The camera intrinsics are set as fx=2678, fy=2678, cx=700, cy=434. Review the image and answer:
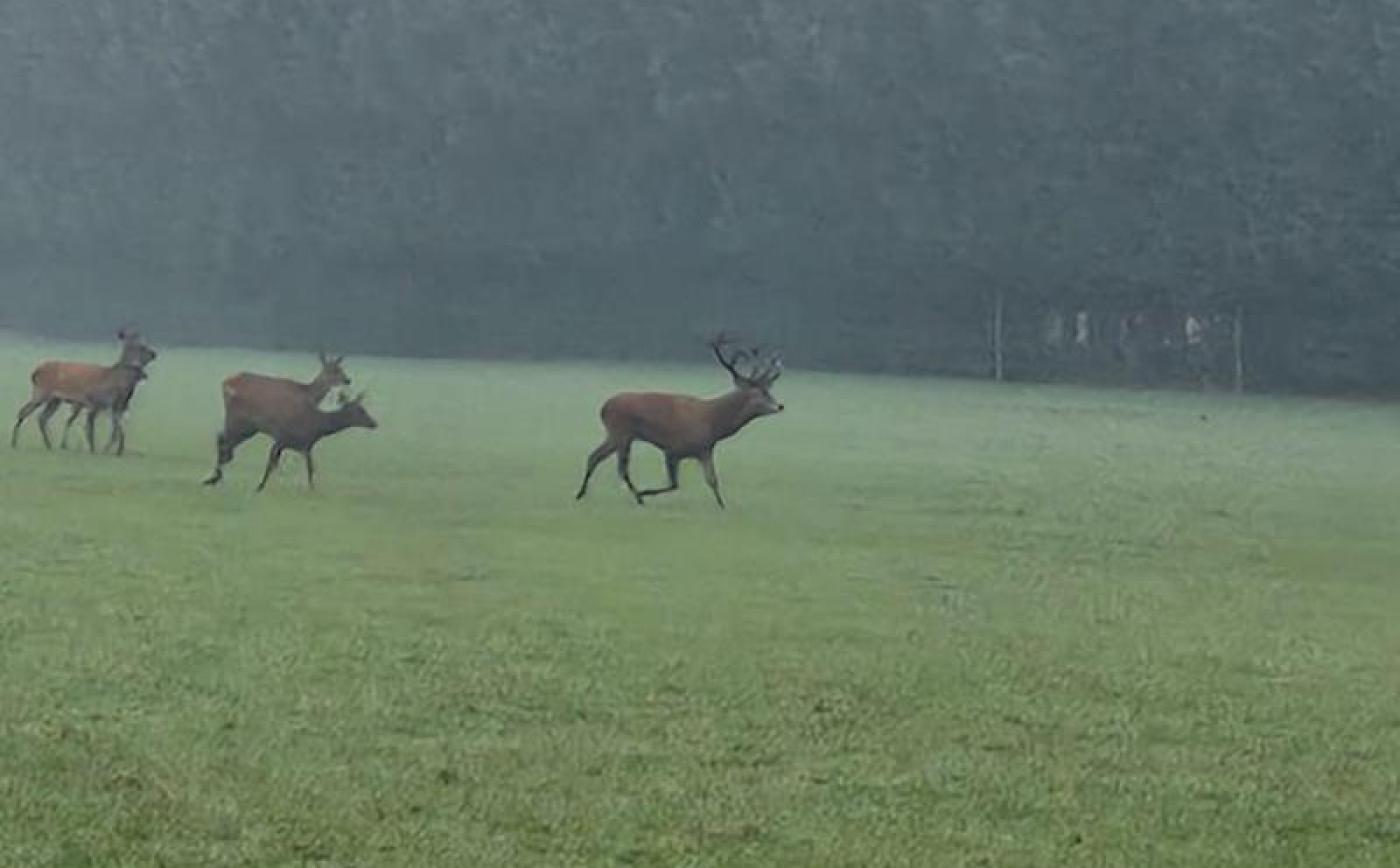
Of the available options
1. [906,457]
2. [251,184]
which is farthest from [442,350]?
[906,457]

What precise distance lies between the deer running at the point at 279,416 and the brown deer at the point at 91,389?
202 centimetres

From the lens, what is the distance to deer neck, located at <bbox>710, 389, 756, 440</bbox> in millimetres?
11156

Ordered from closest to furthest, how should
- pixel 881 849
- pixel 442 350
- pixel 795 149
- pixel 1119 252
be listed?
pixel 881 849, pixel 1119 252, pixel 795 149, pixel 442 350

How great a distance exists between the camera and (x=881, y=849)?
448cm

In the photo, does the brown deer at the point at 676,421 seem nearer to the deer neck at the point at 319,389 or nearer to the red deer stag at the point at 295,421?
the red deer stag at the point at 295,421

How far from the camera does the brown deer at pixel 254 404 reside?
11102mm

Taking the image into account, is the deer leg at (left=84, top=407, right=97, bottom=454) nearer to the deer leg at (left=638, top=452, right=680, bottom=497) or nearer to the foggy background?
the deer leg at (left=638, top=452, right=680, bottom=497)

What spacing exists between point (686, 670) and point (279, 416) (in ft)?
16.9

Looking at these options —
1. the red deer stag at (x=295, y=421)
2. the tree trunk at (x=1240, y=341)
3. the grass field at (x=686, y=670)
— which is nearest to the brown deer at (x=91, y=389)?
the grass field at (x=686, y=670)

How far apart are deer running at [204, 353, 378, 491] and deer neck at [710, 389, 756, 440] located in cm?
143

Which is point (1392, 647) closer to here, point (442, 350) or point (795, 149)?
point (795, 149)

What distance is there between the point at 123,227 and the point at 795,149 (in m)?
9.35

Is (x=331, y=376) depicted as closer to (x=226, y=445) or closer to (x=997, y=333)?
(x=226, y=445)

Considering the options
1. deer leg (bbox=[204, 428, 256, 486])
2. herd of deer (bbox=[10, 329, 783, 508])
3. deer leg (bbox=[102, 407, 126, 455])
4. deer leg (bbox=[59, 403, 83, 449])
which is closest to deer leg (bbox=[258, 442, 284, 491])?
herd of deer (bbox=[10, 329, 783, 508])
